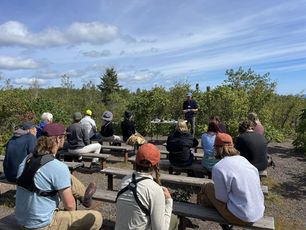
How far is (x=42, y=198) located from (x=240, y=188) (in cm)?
205

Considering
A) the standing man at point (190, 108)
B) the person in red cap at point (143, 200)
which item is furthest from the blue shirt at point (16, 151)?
the standing man at point (190, 108)

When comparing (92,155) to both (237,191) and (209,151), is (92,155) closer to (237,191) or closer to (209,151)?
(209,151)

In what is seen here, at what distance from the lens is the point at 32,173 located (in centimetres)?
330

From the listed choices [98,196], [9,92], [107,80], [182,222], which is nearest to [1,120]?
[9,92]

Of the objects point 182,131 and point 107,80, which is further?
point 107,80

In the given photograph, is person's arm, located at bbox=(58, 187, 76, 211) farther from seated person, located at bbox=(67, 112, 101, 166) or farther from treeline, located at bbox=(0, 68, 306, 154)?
treeline, located at bbox=(0, 68, 306, 154)

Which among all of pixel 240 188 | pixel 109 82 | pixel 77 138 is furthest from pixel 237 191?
pixel 109 82

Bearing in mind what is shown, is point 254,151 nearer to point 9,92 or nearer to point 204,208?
point 204,208

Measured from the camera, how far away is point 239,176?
12.0 feet

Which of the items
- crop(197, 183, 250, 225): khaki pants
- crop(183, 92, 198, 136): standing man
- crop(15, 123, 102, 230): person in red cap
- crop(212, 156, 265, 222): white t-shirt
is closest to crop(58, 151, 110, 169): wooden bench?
crop(197, 183, 250, 225): khaki pants

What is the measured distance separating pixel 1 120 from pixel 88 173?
8047 millimetres

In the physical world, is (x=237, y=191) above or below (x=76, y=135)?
below

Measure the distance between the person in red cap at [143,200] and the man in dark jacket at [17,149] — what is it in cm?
257

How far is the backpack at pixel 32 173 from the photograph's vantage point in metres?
3.29
